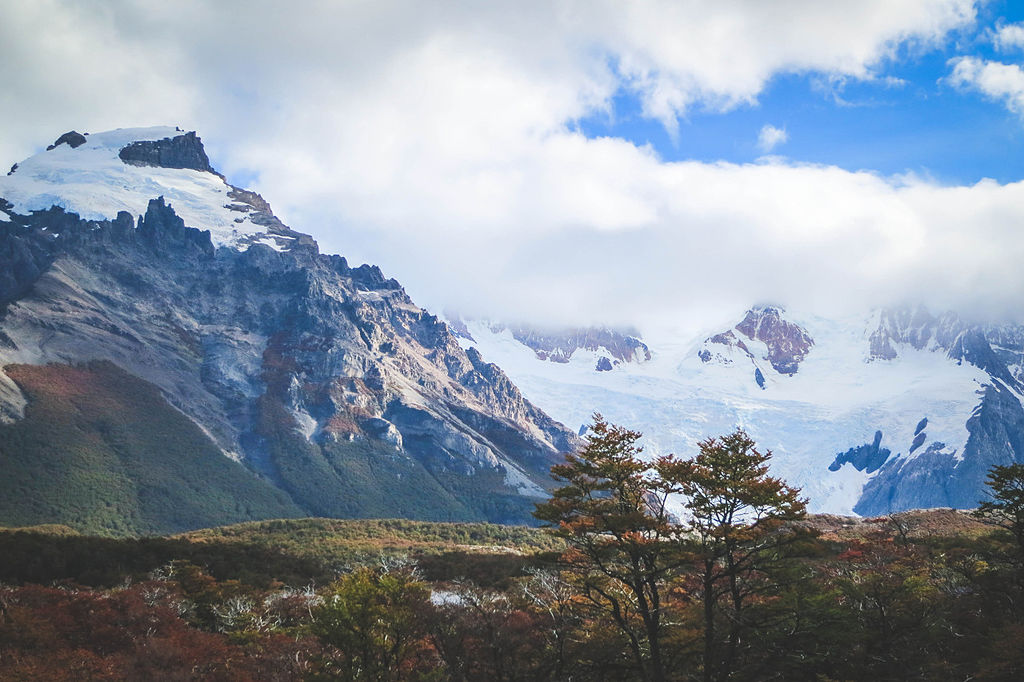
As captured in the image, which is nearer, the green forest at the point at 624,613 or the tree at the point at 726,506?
the tree at the point at 726,506

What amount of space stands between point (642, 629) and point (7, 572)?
6232 cm

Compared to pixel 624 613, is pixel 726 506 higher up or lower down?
higher up

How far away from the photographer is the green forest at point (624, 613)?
35.8m

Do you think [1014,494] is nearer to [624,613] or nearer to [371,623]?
[624,613]

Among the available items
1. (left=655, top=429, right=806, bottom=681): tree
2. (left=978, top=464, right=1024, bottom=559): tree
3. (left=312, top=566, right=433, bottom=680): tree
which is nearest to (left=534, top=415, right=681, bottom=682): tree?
(left=655, top=429, right=806, bottom=681): tree

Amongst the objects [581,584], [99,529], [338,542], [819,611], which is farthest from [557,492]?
[99,529]

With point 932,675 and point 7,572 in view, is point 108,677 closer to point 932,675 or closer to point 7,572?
point 7,572

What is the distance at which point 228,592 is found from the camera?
198ft

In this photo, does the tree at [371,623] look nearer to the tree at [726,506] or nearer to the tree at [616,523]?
the tree at [616,523]

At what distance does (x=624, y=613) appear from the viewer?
39750mm

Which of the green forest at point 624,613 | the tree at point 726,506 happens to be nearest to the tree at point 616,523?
the green forest at point 624,613

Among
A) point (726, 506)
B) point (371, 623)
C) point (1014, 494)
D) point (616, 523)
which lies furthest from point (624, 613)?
point (1014, 494)

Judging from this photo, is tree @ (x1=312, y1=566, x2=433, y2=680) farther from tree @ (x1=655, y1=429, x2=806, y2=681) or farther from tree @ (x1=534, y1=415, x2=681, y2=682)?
tree @ (x1=655, y1=429, x2=806, y2=681)

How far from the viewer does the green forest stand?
117 feet
